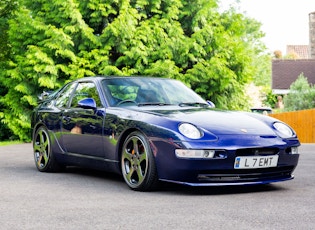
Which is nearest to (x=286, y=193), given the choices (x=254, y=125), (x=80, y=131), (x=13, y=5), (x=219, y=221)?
(x=254, y=125)

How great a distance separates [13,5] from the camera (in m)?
24.7

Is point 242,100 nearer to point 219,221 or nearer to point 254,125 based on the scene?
point 254,125

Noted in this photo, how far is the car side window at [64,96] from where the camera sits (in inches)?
389

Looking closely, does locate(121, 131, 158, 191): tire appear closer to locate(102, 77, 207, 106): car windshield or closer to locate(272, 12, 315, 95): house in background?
locate(102, 77, 207, 106): car windshield

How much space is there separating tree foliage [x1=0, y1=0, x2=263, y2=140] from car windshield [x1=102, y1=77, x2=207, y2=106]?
12.0 meters

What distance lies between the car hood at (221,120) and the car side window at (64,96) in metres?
2.10

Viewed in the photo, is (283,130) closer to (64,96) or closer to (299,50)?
(64,96)

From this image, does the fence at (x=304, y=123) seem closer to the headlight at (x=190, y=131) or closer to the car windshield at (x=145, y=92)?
the car windshield at (x=145, y=92)

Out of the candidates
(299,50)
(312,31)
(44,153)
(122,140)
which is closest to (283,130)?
(122,140)

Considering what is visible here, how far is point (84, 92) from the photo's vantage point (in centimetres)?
952

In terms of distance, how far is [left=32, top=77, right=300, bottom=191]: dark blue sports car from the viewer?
7375 millimetres

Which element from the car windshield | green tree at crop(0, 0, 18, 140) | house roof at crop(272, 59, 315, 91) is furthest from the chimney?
the car windshield

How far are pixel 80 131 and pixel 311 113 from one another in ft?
63.7

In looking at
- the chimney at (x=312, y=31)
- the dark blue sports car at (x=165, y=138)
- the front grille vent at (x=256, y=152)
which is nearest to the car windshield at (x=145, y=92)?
the dark blue sports car at (x=165, y=138)
